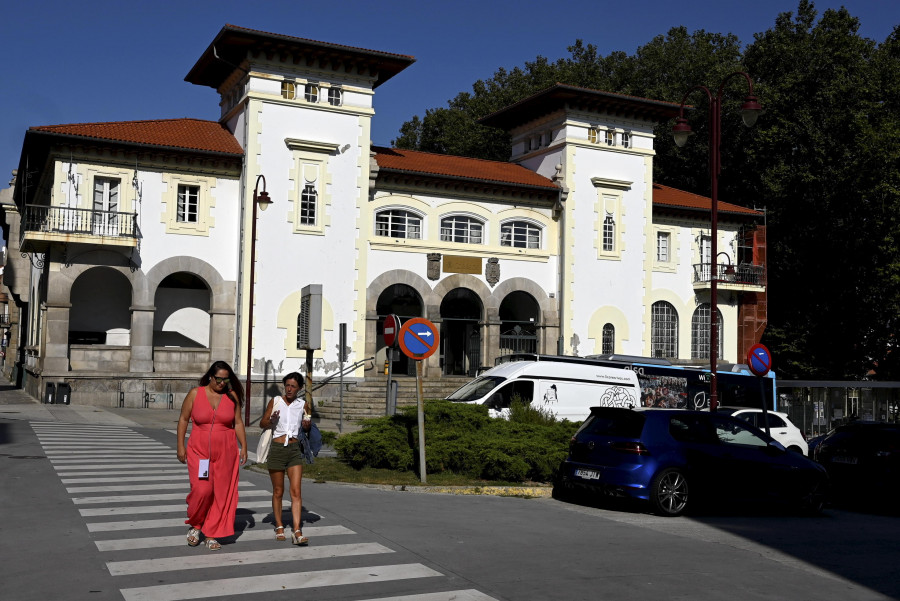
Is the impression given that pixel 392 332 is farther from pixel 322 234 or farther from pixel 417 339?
pixel 322 234

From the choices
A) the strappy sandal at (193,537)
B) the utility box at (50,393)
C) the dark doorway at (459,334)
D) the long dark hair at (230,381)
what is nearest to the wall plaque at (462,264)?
the dark doorway at (459,334)

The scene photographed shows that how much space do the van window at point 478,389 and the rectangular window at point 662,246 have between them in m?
21.6

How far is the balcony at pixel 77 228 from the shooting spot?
1219 inches

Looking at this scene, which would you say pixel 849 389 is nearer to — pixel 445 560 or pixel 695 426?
pixel 695 426

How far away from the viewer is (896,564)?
987 centimetres

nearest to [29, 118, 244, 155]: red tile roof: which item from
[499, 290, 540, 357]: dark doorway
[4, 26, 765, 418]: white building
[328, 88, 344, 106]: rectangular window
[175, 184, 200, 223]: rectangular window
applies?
[4, 26, 765, 418]: white building

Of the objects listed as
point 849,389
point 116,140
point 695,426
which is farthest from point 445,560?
point 116,140

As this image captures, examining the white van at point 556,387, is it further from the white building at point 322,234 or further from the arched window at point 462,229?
the arched window at point 462,229

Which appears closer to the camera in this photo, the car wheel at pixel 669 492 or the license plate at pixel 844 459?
the car wheel at pixel 669 492

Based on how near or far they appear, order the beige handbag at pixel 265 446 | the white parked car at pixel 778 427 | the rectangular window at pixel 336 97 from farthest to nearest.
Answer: the rectangular window at pixel 336 97, the white parked car at pixel 778 427, the beige handbag at pixel 265 446

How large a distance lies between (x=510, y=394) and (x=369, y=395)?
1157 cm

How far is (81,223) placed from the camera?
1246 inches

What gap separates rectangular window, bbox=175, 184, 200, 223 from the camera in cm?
3347

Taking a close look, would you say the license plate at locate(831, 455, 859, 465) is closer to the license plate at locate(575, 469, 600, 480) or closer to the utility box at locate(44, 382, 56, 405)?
the license plate at locate(575, 469, 600, 480)
